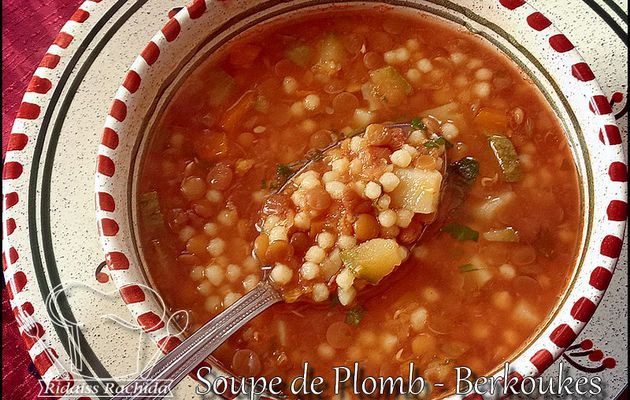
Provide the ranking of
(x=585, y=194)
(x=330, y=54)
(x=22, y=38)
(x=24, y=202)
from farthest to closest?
(x=22, y=38) < (x=330, y=54) < (x=24, y=202) < (x=585, y=194)

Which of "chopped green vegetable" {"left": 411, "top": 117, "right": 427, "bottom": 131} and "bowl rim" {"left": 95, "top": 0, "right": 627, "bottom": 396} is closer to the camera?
"bowl rim" {"left": 95, "top": 0, "right": 627, "bottom": 396}

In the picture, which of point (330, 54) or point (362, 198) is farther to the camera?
point (330, 54)

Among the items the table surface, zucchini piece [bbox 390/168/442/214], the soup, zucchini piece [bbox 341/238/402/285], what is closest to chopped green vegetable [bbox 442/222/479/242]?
the soup

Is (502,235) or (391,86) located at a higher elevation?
(391,86)

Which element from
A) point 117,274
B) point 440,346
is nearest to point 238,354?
point 117,274

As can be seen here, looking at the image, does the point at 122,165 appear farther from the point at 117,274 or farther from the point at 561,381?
the point at 561,381

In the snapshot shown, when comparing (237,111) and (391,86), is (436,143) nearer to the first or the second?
(391,86)

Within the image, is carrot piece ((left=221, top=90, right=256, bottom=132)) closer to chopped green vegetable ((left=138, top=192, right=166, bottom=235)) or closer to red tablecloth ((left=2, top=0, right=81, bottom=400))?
chopped green vegetable ((left=138, top=192, right=166, bottom=235))

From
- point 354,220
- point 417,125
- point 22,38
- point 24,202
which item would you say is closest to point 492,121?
point 417,125
